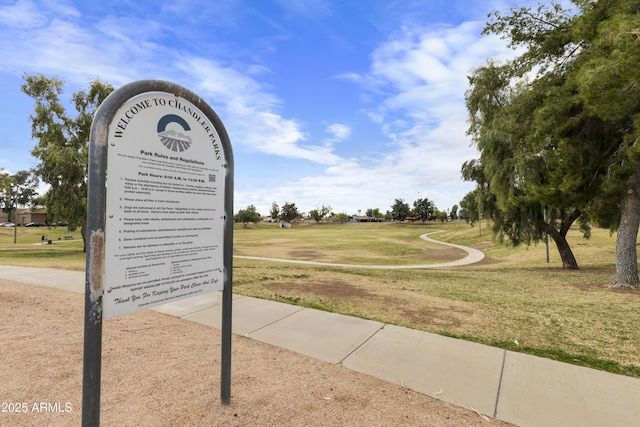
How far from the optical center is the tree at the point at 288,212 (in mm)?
119875

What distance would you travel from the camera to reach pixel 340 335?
4859 mm

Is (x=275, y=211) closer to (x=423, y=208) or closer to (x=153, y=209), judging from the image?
(x=423, y=208)

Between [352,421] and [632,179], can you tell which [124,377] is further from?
[632,179]

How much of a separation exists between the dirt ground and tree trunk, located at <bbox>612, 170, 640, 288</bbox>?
1084 centimetres

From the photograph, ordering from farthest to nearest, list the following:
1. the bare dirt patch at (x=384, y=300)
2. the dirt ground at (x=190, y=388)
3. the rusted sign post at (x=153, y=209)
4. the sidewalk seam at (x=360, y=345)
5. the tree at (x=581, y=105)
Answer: the tree at (x=581, y=105), the bare dirt patch at (x=384, y=300), the sidewalk seam at (x=360, y=345), the dirt ground at (x=190, y=388), the rusted sign post at (x=153, y=209)

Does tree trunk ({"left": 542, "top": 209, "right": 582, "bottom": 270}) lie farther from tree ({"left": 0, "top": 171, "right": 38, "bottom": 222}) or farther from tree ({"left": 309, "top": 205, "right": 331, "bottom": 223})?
tree ({"left": 309, "top": 205, "right": 331, "bottom": 223})

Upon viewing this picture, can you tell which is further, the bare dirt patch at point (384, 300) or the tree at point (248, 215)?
the tree at point (248, 215)

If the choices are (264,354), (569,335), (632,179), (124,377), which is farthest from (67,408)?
(632,179)

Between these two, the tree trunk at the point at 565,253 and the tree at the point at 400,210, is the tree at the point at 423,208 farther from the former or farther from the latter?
the tree trunk at the point at 565,253

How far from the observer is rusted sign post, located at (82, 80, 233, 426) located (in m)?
2.14

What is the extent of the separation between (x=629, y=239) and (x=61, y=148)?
32371 millimetres

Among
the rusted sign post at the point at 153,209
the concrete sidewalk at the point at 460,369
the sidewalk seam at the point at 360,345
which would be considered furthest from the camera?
the sidewalk seam at the point at 360,345

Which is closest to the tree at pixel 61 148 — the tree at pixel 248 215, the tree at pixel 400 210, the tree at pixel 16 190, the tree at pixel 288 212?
the tree at pixel 16 190

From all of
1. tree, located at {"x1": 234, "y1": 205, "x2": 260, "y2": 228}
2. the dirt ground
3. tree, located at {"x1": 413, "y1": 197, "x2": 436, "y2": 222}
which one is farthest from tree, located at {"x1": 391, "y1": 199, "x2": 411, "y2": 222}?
the dirt ground
